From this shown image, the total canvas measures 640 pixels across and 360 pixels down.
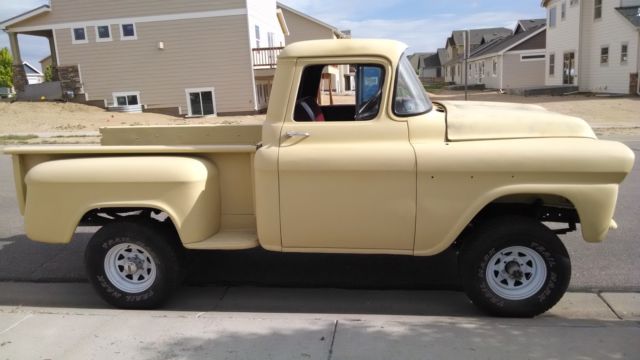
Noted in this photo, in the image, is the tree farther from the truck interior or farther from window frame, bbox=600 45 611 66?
the truck interior

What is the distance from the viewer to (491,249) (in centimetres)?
404

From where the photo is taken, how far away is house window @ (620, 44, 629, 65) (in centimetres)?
2762

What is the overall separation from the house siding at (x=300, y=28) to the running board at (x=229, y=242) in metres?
36.0

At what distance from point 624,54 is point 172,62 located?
73.8 feet

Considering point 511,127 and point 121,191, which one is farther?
point 121,191

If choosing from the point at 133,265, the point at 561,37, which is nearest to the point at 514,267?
the point at 133,265

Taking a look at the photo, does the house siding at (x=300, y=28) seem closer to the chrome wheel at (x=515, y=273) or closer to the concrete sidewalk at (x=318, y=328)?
the concrete sidewalk at (x=318, y=328)

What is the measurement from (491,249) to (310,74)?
6.50 ft

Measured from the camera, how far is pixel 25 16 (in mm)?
27109

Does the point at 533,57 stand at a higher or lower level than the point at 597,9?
lower

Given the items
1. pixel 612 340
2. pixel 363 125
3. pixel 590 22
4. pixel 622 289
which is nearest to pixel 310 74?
pixel 363 125

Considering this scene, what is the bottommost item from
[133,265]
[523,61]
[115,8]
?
[133,265]

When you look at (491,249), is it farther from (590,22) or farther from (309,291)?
(590,22)

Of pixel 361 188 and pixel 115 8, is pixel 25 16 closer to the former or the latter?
pixel 115 8
